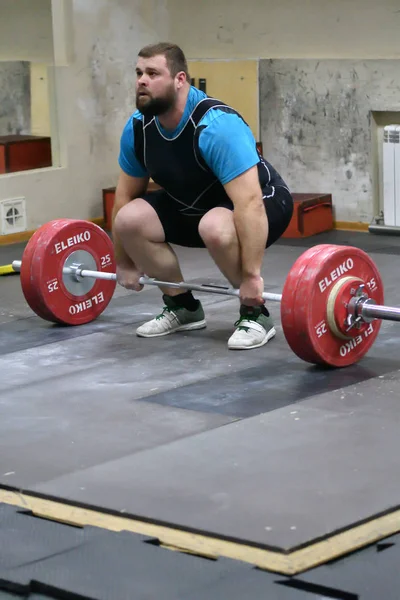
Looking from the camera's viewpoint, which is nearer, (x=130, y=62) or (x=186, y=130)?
(x=186, y=130)

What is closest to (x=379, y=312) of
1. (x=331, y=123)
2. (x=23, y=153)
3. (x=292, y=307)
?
(x=292, y=307)

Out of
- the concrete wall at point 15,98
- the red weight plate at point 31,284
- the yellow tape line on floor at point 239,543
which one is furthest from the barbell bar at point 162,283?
the concrete wall at point 15,98

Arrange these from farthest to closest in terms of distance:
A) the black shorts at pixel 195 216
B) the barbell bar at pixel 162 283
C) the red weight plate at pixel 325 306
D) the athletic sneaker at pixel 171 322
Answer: the athletic sneaker at pixel 171 322 → the black shorts at pixel 195 216 → the barbell bar at pixel 162 283 → the red weight plate at pixel 325 306

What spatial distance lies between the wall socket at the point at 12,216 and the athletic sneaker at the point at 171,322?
2419 millimetres

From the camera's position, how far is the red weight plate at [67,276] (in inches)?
166

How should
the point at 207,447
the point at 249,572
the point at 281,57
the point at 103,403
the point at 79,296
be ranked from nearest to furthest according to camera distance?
the point at 249,572, the point at 207,447, the point at 103,403, the point at 79,296, the point at 281,57

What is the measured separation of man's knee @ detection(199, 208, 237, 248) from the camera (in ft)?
12.3

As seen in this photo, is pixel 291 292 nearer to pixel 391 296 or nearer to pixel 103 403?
pixel 103 403

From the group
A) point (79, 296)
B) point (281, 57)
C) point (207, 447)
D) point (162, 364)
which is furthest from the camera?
point (281, 57)

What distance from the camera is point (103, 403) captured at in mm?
3262

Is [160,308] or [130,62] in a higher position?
[130,62]

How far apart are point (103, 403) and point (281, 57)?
385cm

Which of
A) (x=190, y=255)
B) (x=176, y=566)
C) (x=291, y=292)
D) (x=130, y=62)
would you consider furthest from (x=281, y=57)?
(x=176, y=566)

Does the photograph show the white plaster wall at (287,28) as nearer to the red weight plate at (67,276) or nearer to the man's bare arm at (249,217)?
the red weight plate at (67,276)
